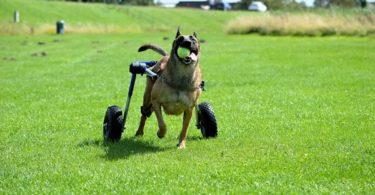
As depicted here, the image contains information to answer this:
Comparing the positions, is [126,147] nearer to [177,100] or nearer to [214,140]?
[177,100]

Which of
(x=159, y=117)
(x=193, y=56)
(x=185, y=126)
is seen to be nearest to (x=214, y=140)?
(x=185, y=126)

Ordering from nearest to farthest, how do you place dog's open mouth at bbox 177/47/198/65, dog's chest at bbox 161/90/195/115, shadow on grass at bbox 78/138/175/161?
dog's open mouth at bbox 177/47/198/65 < shadow on grass at bbox 78/138/175/161 < dog's chest at bbox 161/90/195/115

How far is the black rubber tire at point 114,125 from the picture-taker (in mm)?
10047

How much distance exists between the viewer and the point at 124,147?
9.80m

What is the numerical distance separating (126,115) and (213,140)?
4.54ft

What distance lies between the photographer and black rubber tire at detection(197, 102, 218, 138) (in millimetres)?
10445

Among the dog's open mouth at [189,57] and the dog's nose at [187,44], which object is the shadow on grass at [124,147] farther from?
the dog's nose at [187,44]

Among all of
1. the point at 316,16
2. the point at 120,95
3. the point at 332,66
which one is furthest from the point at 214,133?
the point at 316,16

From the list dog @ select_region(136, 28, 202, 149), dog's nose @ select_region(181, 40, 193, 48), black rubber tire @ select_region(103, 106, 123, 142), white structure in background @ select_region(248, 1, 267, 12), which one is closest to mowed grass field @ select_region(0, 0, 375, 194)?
black rubber tire @ select_region(103, 106, 123, 142)

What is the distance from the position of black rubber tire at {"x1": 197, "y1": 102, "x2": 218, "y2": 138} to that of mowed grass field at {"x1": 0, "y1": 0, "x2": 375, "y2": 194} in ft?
0.92

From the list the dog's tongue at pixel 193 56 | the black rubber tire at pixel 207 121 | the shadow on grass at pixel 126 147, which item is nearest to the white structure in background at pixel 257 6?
the black rubber tire at pixel 207 121

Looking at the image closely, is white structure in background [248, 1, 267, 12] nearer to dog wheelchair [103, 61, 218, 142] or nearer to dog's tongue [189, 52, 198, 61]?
dog wheelchair [103, 61, 218, 142]

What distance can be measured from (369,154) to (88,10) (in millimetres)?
72018

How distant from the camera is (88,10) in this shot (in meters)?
78.8
